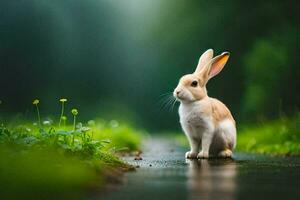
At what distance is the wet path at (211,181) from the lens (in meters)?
4.07

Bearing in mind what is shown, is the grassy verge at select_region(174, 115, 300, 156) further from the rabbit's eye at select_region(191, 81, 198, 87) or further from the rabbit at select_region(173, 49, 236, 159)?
the rabbit's eye at select_region(191, 81, 198, 87)

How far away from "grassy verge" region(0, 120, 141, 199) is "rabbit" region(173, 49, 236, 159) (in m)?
1.45

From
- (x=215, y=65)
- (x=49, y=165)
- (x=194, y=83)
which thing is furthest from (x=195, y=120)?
(x=49, y=165)

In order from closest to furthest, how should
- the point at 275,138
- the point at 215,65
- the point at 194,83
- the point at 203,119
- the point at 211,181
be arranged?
1. the point at 211,181
2. the point at 203,119
3. the point at 194,83
4. the point at 215,65
5. the point at 275,138

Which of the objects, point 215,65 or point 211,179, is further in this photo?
point 215,65

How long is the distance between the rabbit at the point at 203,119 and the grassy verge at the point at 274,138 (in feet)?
4.68

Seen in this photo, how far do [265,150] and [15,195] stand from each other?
5910 millimetres

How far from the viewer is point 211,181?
4805 millimetres

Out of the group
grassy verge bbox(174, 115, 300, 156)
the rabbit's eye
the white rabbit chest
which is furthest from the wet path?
grassy verge bbox(174, 115, 300, 156)

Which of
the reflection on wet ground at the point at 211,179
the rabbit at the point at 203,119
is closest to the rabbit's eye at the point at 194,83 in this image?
the rabbit at the point at 203,119

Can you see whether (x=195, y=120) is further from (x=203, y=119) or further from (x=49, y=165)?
(x=49, y=165)

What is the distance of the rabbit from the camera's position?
693cm

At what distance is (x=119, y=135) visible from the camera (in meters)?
9.52

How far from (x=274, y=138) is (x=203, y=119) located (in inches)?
102
